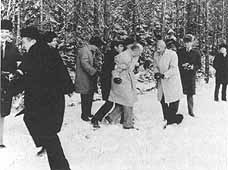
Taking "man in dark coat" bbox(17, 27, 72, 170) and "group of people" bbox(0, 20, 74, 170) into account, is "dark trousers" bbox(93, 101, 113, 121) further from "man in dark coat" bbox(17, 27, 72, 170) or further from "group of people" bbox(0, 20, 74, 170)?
"man in dark coat" bbox(17, 27, 72, 170)

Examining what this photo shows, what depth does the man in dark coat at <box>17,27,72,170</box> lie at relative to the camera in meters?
5.30

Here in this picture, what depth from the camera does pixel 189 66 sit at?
958cm

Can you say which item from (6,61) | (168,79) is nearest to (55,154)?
(6,61)

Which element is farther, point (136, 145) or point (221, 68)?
point (221, 68)

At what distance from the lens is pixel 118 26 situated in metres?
24.9

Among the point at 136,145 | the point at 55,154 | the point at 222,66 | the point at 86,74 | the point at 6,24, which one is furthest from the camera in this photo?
the point at 222,66

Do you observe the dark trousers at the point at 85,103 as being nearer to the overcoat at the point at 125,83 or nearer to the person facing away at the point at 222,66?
the overcoat at the point at 125,83

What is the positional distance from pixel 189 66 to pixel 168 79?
116cm

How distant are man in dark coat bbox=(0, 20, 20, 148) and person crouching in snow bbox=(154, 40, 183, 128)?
121 inches

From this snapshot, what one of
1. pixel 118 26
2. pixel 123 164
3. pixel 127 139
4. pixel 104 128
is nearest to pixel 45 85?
pixel 123 164

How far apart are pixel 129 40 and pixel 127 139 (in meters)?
2.07

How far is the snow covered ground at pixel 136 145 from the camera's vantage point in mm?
5969

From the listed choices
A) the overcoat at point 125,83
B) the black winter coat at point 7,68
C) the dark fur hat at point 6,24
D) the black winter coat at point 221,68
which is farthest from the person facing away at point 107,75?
the black winter coat at point 221,68

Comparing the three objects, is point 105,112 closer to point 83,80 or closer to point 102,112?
point 102,112
